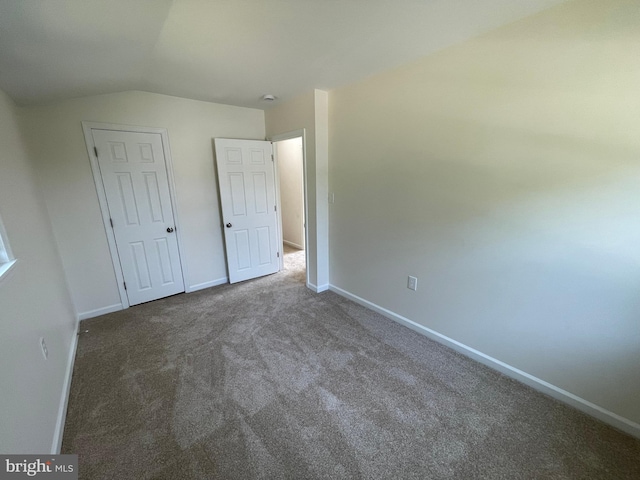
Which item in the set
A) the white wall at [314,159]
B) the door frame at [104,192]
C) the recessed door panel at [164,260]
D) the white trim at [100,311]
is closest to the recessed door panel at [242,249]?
the door frame at [104,192]

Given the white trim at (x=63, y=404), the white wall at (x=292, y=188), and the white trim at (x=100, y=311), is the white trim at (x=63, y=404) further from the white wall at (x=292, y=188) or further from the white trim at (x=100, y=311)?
the white wall at (x=292, y=188)

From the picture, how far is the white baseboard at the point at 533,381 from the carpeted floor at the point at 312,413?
2.0 inches

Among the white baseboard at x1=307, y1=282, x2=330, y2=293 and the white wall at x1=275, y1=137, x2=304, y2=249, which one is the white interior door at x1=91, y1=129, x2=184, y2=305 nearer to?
the white baseboard at x1=307, y1=282, x2=330, y2=293

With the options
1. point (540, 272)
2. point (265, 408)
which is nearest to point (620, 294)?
point (540, 272)

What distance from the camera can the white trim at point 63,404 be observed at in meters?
1.39

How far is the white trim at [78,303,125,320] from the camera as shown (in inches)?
107

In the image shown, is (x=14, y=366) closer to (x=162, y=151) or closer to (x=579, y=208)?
(x=162, y=151)

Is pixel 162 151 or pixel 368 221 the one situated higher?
pixel 162 151

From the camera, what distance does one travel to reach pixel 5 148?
1.64 m

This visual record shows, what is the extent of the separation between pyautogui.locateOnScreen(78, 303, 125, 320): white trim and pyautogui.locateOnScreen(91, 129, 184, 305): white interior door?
14cm

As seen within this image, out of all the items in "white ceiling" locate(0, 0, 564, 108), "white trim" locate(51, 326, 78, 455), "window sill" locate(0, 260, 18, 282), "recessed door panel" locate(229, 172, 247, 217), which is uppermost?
"white ceiling" locate(0, 0, 564, 108)

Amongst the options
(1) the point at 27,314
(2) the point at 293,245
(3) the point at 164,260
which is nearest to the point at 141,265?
(3) the point at 164,260

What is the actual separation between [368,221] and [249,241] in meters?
1.75
